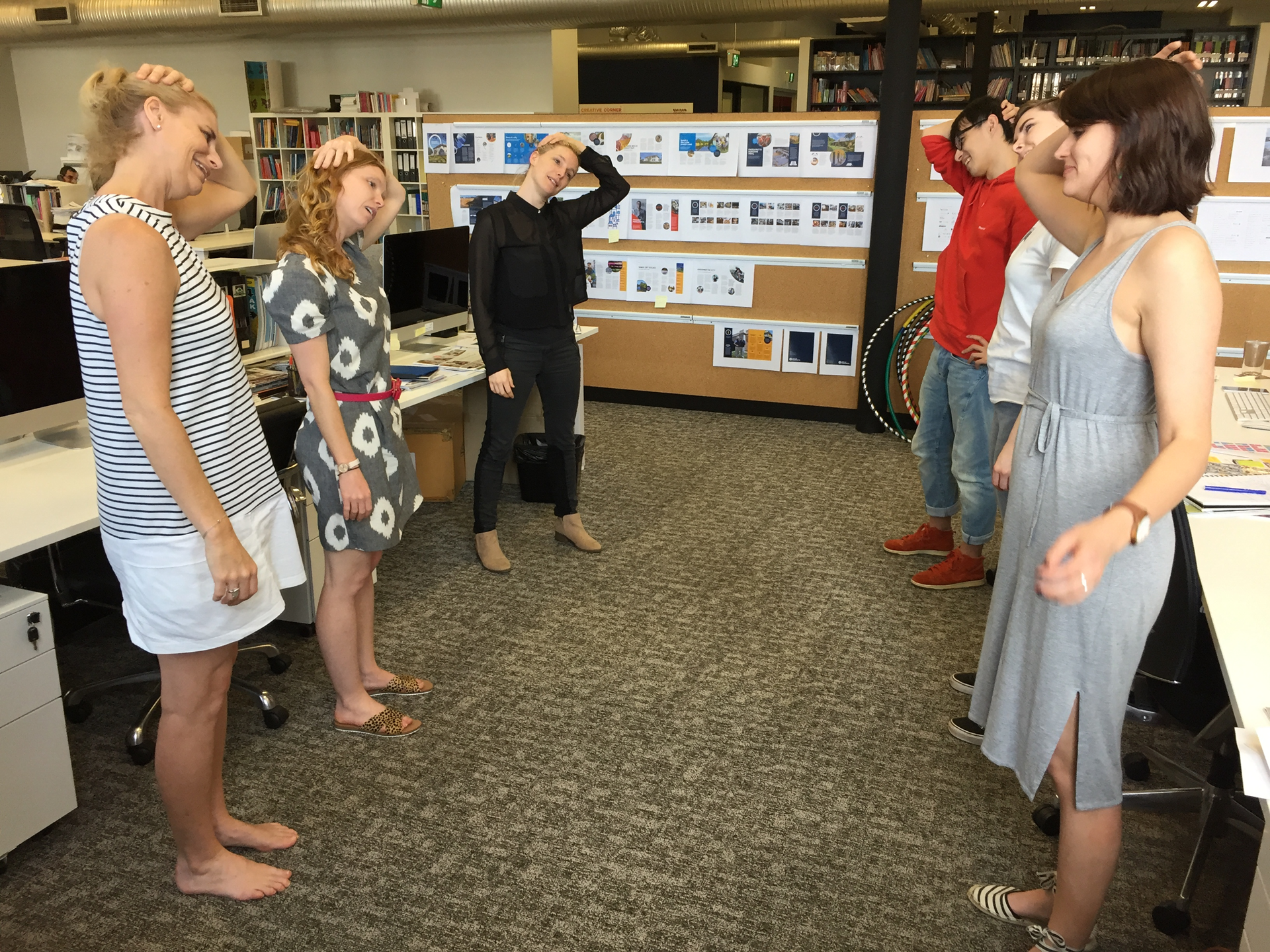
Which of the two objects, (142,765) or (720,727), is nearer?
(142,765)

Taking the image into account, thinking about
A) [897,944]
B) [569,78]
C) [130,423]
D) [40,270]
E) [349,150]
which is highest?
[569,78]

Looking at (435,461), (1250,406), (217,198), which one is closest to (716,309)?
(435,461)

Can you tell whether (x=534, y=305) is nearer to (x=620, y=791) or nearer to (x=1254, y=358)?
(x=620, y=791)

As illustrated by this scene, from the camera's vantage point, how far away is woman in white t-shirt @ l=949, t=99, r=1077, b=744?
253 cm

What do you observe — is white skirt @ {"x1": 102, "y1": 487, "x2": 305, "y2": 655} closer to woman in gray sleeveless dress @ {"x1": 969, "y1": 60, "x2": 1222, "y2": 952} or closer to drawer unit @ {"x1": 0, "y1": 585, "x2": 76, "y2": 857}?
drawer unit @ {"x1": 0, "y1": 585, "x2": 76, "y2": 857}

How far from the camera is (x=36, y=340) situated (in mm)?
2518

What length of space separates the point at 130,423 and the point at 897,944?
66.7 inches

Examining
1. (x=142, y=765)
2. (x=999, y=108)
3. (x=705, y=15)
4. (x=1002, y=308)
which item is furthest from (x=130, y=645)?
(x=705, y=15)

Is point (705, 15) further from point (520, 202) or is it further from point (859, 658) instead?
point (859, 658)

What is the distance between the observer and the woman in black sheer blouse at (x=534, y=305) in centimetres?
338

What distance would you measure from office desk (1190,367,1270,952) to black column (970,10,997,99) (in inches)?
304

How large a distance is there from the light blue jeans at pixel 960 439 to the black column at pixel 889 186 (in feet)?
6.33

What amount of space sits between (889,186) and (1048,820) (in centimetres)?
384

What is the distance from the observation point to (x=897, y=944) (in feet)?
6.10
